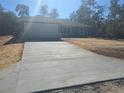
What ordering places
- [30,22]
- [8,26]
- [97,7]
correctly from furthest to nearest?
[97,7] → [8,26] → [30,22]

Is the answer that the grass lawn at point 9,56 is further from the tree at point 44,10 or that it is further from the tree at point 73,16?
the tree at point 44,10

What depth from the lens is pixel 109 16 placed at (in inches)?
2031

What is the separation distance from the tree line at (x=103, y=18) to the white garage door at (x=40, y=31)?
15.1m

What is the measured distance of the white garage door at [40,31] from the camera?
30.4m

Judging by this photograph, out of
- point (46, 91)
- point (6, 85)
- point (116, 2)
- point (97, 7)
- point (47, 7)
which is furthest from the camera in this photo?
point (47, 7)

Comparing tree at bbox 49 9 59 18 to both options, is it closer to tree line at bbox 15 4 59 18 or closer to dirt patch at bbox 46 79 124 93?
tree line at bbox 15 4 59 18

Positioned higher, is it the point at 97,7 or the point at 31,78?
the point at 97,7

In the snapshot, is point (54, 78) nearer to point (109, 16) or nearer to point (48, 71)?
point (48, 71)

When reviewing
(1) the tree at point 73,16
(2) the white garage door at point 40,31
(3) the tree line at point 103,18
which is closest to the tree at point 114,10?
(3) the tree line at point 103,18

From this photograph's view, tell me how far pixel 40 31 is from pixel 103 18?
29.0 m

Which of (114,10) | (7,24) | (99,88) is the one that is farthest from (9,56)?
(114,10)

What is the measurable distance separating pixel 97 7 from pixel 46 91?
54.0 m

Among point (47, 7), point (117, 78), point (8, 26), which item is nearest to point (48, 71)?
point (117, 78)

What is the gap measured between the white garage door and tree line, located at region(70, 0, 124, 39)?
1514cm
